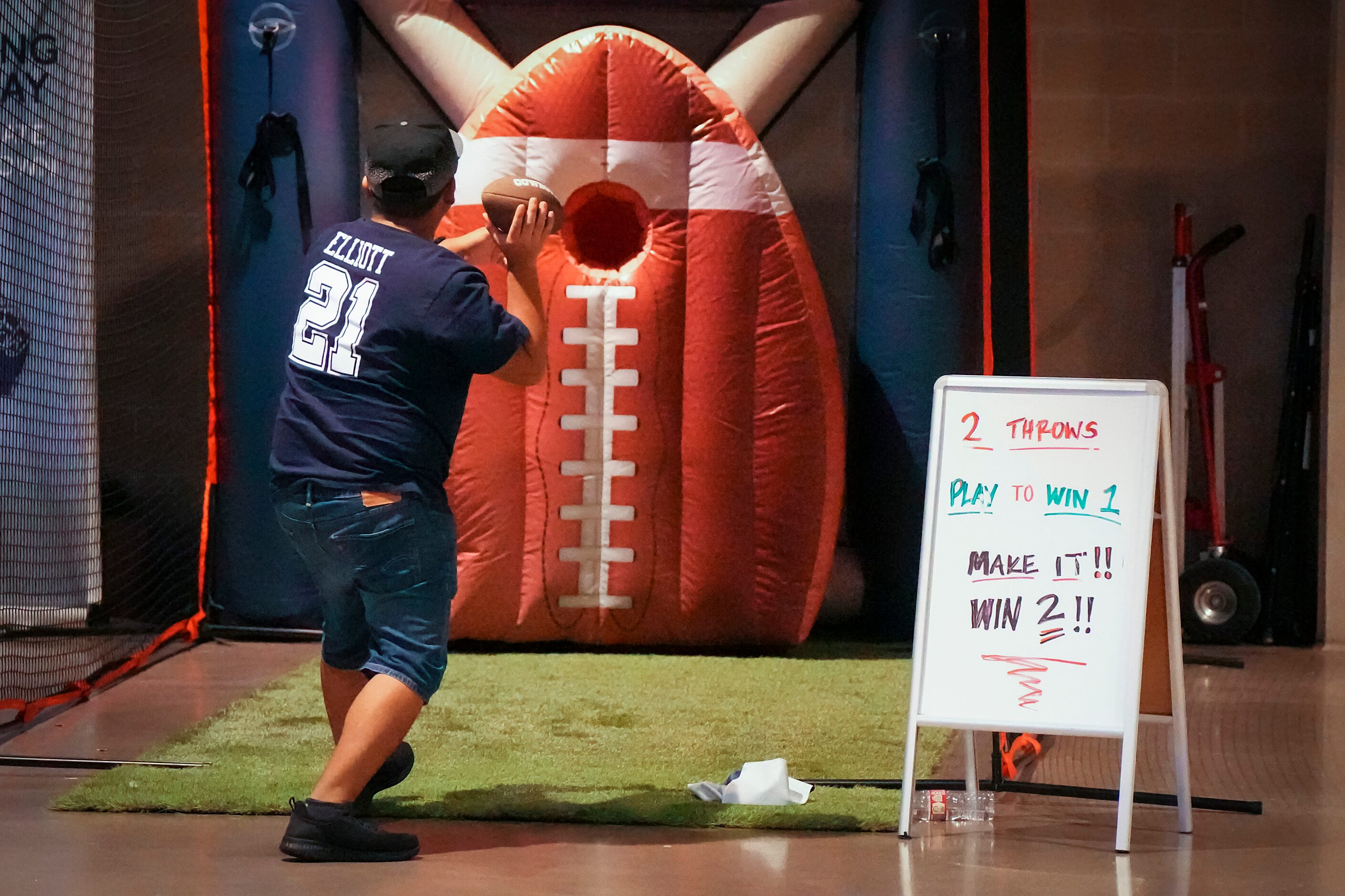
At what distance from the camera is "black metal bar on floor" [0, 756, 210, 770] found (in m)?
3.11

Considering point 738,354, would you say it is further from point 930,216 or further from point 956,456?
point 956,456

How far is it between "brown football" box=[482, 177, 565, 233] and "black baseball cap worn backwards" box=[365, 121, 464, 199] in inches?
3.5

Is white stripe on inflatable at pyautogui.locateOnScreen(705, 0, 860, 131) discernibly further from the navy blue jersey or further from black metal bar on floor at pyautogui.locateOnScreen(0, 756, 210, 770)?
black metal bar on floor at pyautogui.locateOnScreen(0, 756, 210, 770)

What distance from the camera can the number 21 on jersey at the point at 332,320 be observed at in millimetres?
2482

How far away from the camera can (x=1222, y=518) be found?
17.1 ft

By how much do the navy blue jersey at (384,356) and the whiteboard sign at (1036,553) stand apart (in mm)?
886

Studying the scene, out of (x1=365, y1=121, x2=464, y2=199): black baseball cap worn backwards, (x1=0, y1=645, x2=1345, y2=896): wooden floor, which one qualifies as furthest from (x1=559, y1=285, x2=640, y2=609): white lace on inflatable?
(x1=365, y1=121, x2=464, y2=199): black baseball cap worn backwards

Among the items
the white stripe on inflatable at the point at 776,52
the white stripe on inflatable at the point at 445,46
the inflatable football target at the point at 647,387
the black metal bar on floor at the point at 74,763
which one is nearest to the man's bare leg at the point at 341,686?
the black metal bar on floor at the point at 74,763

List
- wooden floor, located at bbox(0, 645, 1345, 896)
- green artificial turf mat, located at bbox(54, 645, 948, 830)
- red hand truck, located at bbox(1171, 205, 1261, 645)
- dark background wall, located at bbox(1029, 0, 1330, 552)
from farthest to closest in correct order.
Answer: dark background wall, located at bbox(1029, 0, 1330, 552) < red hand truck, located at bbox(1171, 205, 1261, 645) < green artificial turf mat, located at bbox(54, 645, 948, 830) < wooden floor, located at bbox(0, 645, 1345, 896)

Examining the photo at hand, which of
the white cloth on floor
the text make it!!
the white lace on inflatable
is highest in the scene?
the white lace on inflatable

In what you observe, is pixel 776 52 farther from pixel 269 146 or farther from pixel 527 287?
pixel 527 287

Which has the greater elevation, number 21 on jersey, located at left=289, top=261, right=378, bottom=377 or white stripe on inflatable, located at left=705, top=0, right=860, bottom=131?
white stripe on inflatable, located at left=705, top=0, right=860, bottom=131

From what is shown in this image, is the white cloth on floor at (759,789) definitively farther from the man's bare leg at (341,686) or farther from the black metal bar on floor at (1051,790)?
the man's bare leg at (341,686)

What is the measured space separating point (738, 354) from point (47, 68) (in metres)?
2.43
